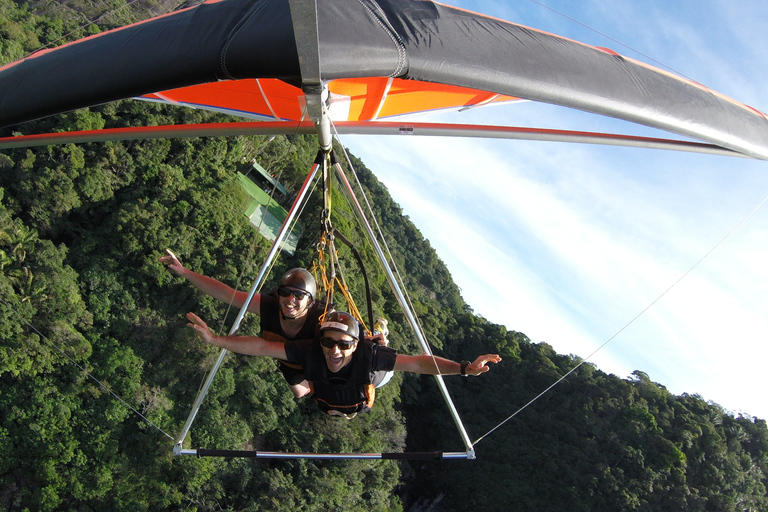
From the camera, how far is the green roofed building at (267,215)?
3891 cm

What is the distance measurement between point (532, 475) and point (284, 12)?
44420 mm

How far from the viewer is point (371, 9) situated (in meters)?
2.86

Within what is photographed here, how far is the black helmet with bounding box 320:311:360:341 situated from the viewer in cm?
437

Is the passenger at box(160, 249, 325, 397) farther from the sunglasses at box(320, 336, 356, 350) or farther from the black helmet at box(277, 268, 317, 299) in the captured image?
the sunglasses at box(320, 336, 356, 350)

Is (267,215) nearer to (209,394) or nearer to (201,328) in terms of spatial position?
(209,394)

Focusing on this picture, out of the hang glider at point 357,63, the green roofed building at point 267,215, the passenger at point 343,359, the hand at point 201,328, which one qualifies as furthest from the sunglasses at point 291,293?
the green roofed building at point 267,215

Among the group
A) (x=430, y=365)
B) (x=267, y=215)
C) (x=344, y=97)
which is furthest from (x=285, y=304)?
(x=267, y=215)

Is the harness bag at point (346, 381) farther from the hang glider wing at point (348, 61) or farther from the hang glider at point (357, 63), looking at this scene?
the hang glider wing at point (348, 61)

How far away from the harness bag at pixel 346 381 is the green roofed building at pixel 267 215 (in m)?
33.6

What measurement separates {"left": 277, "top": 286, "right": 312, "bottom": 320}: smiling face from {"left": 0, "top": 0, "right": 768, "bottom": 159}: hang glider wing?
2.01 meters

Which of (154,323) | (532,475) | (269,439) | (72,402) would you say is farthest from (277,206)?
(532,475)

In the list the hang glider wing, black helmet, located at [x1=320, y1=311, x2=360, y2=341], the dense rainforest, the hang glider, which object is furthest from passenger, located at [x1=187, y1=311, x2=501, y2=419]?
the dense rainforest

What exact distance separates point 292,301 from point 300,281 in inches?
7.1

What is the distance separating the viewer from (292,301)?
4742 millimetres
